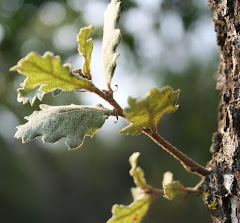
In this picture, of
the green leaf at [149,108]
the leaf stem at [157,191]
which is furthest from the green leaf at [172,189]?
the green leaf at [149,108]

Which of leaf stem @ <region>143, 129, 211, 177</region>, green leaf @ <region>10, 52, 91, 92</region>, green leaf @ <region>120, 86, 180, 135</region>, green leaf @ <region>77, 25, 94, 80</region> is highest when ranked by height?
green leaf @ <region>77, 25, 94, 80</region>

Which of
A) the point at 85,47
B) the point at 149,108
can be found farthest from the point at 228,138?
the point at 85,47

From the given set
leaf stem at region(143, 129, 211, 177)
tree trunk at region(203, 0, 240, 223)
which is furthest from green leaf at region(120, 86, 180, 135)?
tree trunk at region(203, 0, 240, 223)

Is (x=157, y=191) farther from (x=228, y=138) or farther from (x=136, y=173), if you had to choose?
(x=228, y=138)

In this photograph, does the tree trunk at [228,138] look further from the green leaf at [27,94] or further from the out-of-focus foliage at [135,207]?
the green leaf at [27,94]

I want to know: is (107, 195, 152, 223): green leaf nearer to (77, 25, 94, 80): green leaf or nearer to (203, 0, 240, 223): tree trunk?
(203, 0, 240, 223): tree trunk
